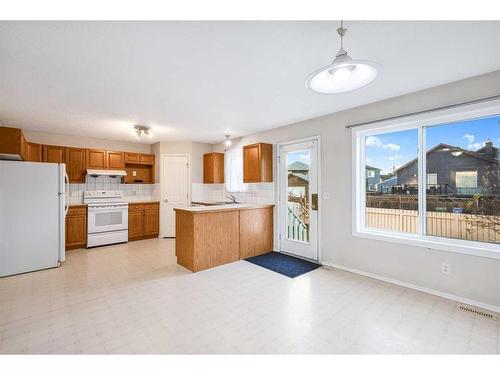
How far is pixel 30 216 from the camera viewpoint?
346 centimetres

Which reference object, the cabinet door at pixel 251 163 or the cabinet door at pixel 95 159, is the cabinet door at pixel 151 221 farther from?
the cabinet door at pixel 251 163

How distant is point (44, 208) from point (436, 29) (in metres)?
5.06

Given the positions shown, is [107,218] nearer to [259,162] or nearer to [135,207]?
[135,207]

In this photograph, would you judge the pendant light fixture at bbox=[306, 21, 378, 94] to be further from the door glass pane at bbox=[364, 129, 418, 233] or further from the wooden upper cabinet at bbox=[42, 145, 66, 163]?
the wooden upper cabinet at bbox=[42, 145, 66, 163]

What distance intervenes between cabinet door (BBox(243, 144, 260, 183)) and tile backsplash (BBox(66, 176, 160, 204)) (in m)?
2.47

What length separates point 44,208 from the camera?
3.57 m

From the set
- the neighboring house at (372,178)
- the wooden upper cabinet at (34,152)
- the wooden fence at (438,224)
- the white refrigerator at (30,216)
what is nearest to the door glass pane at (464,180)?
the wooden fence at (438,224)

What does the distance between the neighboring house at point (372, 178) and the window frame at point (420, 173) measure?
2.1 inches

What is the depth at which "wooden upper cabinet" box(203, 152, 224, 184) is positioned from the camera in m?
5.57

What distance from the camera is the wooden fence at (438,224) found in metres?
2.50

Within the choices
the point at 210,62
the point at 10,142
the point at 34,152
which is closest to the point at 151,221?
the point at 34,152

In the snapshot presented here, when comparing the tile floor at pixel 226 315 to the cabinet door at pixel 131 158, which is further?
the cabinet door at pixel 131 158
